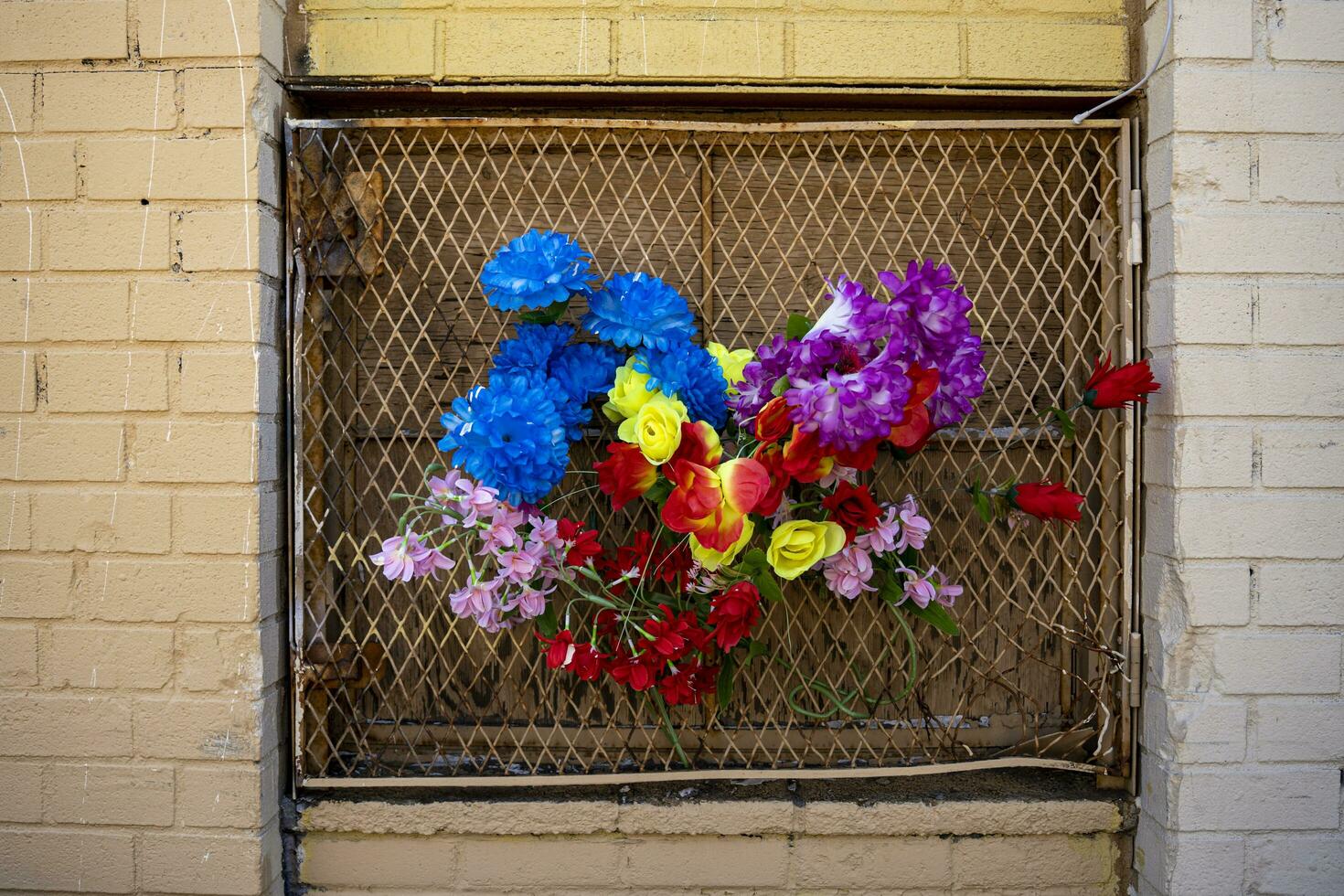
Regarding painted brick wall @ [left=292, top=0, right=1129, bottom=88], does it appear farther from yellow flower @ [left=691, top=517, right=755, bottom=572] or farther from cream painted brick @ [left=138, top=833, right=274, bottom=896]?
cream painted brick @ [left=138, top=833, right=274, bottom=896]

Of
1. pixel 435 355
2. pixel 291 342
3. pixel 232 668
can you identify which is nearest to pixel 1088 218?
pixel 435 355

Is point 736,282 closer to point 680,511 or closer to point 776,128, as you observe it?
point 776,128

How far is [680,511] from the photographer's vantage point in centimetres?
161

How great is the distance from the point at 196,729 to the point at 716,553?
1.23 metres

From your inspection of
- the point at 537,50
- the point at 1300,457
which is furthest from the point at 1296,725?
the point at 537,50

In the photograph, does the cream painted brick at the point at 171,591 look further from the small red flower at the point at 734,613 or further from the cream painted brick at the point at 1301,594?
the cream painted brick at the point at 1301,594

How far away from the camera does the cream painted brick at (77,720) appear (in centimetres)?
188

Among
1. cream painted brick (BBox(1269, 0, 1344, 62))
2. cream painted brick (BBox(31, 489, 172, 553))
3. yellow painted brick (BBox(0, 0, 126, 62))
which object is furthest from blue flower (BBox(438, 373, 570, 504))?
cream painted brick (BBox(1269, 0, 1344, 62))

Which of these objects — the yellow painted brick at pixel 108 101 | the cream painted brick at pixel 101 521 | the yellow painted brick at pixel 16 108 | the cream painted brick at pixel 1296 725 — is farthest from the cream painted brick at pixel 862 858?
the yellow painted brick at pixel 16 108

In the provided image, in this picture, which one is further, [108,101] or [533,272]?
[108,101]

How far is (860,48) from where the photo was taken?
6.57 feet

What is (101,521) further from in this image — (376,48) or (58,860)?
(376,48)

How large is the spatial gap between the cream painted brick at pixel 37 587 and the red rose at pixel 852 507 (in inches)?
66.2

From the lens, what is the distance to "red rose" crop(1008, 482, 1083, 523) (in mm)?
1744
